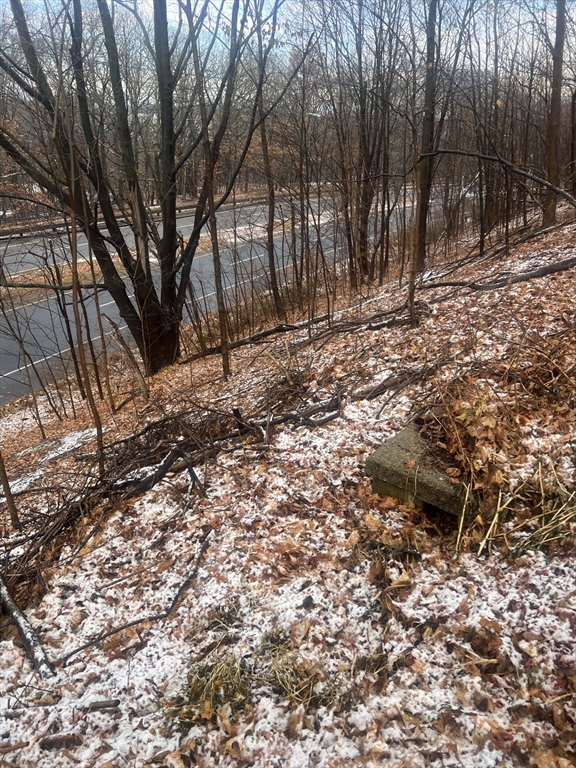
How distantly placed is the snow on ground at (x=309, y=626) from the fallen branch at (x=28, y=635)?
0.15 feet

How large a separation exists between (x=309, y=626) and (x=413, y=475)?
1015 mm

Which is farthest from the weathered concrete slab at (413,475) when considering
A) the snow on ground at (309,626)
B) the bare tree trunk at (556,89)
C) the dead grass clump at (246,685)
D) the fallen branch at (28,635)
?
the bare tree trunk at (556,89)

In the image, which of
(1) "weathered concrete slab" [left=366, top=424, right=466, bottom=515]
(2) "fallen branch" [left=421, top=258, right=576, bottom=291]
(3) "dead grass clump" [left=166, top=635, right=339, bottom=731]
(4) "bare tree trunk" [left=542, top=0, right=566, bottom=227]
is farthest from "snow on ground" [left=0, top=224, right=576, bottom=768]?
(4) "bare tree trunk" [left=542, top=0, right=566, bottom=227]

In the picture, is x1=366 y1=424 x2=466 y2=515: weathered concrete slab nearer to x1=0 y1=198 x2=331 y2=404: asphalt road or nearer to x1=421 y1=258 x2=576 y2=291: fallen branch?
x1=421 y1=258 x2=576 y2=291: fallen branch

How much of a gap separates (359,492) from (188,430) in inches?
64.3

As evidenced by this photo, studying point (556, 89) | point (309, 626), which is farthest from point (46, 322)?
point (309, 626)

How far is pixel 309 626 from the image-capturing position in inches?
92.7

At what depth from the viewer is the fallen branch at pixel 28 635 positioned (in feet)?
7.68

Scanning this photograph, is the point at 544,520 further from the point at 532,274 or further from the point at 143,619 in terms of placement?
the point at 532,274

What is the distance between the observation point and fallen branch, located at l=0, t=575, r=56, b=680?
2342 millimetres

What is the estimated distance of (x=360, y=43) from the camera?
11.1m

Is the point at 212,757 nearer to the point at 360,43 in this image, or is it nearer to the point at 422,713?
the point at 422,713

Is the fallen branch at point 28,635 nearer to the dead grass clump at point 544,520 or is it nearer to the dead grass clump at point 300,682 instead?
the dead grass clump at point 300,682

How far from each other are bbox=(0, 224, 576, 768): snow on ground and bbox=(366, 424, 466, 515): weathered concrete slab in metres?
0.12
